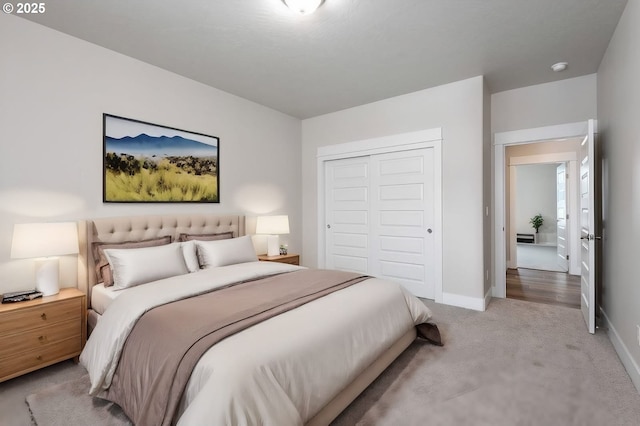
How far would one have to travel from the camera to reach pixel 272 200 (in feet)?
15.3

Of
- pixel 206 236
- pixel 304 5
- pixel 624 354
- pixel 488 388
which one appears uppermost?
pixel 304 5

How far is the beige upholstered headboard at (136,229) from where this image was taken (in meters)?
2.72

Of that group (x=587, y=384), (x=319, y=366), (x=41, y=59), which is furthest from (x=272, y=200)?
(x=587, y=384)

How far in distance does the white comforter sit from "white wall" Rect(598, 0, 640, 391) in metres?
1.46

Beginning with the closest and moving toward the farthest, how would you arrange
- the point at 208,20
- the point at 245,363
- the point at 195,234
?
the point at 245,363
the point at 208,20
the point at 195,234

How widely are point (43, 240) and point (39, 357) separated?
0.83m

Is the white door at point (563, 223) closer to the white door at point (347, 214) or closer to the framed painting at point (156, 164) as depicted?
the white door at point (347, 214)

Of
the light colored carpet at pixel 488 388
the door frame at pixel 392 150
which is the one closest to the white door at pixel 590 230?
the light colored carpet at pixel 488 388

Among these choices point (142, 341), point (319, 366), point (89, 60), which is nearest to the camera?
point (319, 366)

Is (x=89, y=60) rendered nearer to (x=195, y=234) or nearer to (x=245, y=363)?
(x=195, y=234)

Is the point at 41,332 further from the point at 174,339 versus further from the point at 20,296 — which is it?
the point at 174,339

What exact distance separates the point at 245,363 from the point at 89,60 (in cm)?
306

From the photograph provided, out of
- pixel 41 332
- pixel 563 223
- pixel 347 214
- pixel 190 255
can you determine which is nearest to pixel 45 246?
pixel 41 332

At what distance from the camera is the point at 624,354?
Answer: 2.33 meters
